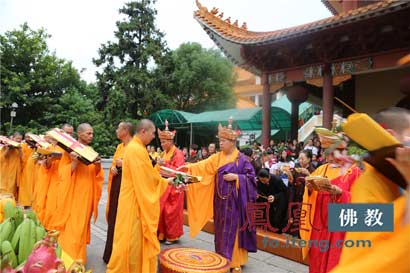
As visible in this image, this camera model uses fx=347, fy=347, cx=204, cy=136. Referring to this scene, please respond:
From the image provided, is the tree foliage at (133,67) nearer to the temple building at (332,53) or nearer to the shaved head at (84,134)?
the temple building at (332,53)

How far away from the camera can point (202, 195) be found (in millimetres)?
4461

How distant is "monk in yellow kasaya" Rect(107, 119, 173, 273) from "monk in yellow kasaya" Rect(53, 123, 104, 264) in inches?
30.2

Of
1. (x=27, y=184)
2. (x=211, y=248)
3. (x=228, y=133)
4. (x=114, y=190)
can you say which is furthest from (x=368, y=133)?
(x=27, y=184)

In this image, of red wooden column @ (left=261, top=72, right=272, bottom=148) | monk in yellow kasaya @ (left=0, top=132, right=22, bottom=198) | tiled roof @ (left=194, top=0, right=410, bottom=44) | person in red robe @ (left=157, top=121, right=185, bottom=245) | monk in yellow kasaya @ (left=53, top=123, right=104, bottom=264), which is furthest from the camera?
red wooden column @ (left=261, top=72, right=272, bottom=148)

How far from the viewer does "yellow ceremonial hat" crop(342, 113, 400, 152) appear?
4.22 ft

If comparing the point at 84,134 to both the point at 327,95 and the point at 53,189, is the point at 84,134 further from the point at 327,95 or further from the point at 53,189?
the point at 327,95

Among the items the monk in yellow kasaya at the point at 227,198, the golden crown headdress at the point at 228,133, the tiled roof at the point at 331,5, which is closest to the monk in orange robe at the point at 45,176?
the monk in yellow kasaya at the point at 227,198

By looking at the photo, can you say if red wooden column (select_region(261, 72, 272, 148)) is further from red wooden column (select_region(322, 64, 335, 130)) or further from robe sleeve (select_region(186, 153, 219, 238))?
robe sleeve (select_region(186, 153, 219, 238))

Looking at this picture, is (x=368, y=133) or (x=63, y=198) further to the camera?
(x=63, y=198)

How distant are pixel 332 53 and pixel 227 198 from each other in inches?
200

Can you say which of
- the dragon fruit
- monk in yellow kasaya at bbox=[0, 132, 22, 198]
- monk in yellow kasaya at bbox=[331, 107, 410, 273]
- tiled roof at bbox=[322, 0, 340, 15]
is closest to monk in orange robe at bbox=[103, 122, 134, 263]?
the dragon fruit

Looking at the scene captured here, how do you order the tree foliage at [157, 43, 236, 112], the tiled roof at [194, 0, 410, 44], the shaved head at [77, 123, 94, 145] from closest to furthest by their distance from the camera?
the shaved head at [77, 123, 94, 145]
the tiled roof at [194, 0, 410, 44]
the tree foliage at [157, 43, 236, 112]

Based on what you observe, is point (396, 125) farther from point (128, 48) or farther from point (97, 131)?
point (128, 48)

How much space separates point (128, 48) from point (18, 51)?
4.66 metres
